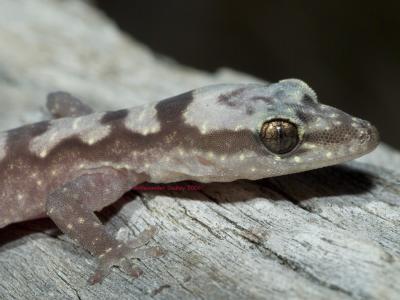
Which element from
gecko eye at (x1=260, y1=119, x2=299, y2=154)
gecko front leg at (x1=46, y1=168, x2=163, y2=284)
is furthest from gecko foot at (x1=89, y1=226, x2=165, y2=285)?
gecko eye at (x1=260, y1=119, x2=299, y2=154)

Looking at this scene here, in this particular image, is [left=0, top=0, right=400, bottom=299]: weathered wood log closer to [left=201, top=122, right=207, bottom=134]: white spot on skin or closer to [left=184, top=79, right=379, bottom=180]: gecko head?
[left=184, top=79, right=379, bottom=180]: gecko head

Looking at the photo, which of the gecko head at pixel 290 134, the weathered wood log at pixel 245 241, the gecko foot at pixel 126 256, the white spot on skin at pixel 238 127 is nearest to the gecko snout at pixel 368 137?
the gecko head at pixel 290 134

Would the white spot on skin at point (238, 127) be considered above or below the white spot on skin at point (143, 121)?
above

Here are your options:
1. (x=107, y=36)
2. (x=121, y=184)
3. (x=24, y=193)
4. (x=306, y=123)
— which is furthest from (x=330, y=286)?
(x=107, y=36)

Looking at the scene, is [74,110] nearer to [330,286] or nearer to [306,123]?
[306,123]

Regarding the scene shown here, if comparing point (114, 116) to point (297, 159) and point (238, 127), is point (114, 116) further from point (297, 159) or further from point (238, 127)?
point (297, 159)

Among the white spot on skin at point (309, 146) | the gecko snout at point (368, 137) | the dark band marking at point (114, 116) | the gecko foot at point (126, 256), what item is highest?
the gecko snout at point (368, 137)

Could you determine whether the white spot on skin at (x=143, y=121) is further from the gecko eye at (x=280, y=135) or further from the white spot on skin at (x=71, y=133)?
the gecko eye at (x=280, y=135)
